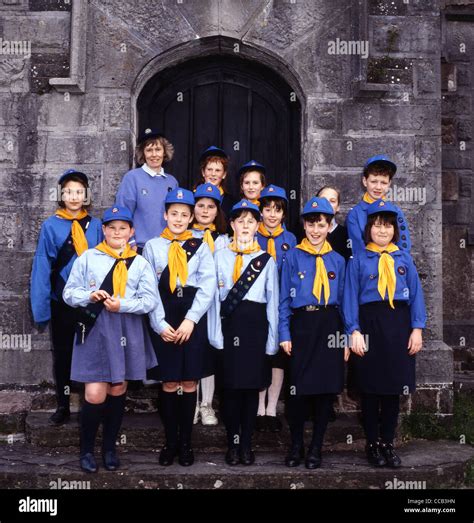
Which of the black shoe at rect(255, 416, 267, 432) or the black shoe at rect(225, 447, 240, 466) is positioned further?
the black shoe at rect(255, 416, 267, 432)

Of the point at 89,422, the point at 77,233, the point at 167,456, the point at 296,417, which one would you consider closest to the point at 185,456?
the point at 167,456

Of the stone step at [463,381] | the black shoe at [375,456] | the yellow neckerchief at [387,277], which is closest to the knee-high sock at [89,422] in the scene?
the black shoe at [375,456]

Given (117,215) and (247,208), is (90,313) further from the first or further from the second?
(247,208)

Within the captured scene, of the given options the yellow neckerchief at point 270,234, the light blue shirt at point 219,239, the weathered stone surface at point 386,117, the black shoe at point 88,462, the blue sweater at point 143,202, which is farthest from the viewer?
the weathered stone surface at point 386,117

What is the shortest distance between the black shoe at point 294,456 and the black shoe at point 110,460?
1.12 meters

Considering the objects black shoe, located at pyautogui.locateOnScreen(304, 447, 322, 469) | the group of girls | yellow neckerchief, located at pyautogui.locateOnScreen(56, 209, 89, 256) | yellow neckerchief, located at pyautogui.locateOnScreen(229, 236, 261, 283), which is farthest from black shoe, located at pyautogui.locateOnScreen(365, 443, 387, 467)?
yellow neckerchief, located at pyautogui.locateOnScreen(56, 209, 89, 256)

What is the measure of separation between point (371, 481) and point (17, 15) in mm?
4658

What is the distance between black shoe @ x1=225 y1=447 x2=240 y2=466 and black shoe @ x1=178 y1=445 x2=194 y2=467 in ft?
0.80

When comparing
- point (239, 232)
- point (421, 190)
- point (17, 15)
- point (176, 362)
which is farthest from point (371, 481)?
point (17, 15)

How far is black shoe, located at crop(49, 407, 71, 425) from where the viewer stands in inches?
203

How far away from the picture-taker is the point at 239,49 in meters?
6.14

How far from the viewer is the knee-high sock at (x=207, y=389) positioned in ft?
16.7

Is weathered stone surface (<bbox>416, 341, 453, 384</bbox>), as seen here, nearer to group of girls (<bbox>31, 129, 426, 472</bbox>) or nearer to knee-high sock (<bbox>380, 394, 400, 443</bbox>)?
group of girls (<bbox>31, 129, 426, 472</bbox>)

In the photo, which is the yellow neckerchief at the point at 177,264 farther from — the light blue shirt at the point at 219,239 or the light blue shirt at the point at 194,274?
the light blue shirt at the point at 219,239
